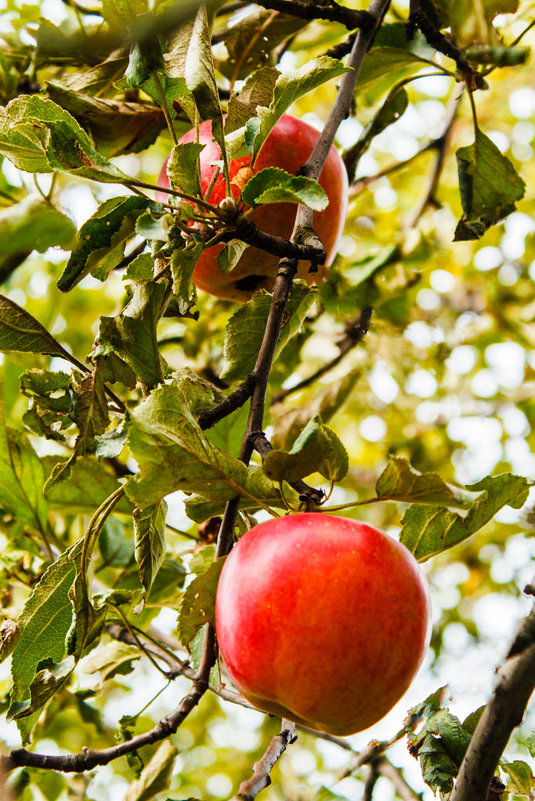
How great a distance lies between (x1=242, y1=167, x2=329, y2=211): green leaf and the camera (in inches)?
28.7

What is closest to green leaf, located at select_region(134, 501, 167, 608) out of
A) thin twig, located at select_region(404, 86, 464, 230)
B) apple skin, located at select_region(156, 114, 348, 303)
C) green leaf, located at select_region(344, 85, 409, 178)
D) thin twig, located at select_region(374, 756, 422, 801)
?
apple skin, located at select_region(156, 114, 348, 303)

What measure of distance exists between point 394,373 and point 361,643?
1.43 m

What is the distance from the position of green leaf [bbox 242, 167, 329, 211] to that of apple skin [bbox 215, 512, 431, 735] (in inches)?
11.6

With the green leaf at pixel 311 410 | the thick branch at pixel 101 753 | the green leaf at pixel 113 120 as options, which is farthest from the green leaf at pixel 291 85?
the green leaf at pixel 311 410

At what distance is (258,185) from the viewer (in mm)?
798

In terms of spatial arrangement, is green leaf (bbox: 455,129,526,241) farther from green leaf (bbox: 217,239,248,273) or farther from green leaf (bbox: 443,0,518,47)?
green leaf (bbox: 217,239,248,273)

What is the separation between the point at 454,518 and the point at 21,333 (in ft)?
1.77

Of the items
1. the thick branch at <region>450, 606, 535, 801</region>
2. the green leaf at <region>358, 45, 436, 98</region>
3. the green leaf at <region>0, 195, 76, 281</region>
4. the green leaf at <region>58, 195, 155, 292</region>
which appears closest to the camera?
the thick branch at <region>450, 606, 535, 801</region>

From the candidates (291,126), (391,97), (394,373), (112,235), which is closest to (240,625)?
(112,235)

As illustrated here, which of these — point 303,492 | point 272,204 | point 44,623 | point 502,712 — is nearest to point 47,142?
point 272,204

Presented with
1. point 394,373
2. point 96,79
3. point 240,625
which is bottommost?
point 394,373

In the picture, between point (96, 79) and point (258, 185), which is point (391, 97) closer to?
point (96, 79)

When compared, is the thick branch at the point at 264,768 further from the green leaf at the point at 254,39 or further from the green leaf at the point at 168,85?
the green leaf at the point at 254,39

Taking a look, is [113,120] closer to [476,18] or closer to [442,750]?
[476,18]
